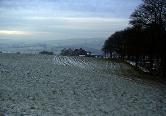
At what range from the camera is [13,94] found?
81.9 feet

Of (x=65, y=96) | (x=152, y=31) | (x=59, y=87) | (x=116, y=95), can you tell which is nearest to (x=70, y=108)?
(x=65, y=96)

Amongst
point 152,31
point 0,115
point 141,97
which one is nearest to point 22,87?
point 141,97

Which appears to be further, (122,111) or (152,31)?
(152,31)

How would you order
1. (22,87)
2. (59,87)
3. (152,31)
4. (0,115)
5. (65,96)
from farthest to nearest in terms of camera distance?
(152,31), (59,87), (22,87), (65,96), (0,115)

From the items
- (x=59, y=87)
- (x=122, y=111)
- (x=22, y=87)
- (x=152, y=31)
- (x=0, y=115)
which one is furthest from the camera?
(x=152, y=31)

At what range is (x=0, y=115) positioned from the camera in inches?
707

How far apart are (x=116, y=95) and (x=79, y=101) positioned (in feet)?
13.5

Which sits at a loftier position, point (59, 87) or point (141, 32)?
point (141, 32)

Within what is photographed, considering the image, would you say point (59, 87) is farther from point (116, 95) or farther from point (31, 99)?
point (31, 99)

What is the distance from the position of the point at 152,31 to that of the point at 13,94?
2983 cm

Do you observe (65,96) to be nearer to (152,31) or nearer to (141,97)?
(141,97)

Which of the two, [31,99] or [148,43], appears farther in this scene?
[148,43]

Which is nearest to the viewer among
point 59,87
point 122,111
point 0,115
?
point 0,115

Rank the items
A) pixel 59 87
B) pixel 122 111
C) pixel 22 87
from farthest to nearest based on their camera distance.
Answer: pixel 59 87 → pixel 22 87 → pixel 122 111
